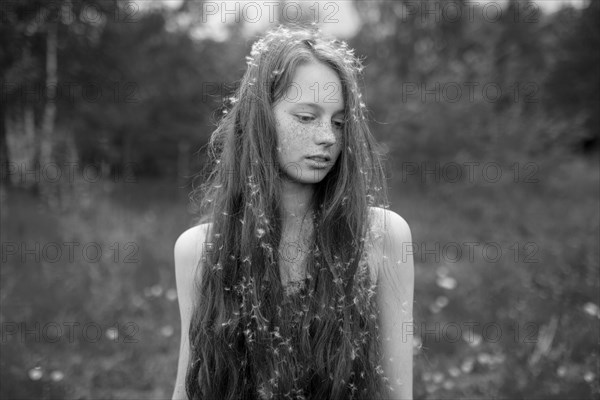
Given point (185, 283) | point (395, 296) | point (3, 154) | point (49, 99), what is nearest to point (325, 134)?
point (395, 296)

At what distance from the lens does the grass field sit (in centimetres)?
307

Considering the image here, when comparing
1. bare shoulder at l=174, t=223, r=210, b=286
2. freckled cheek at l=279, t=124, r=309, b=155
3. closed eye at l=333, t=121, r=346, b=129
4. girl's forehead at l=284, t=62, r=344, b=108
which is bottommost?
bare shoulder at l=174, t=223, r=210, b=286

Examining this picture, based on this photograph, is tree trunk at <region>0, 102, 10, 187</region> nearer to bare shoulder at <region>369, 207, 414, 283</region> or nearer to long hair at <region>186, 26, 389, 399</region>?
long hair at <region>186, 26, 389, 399</region>

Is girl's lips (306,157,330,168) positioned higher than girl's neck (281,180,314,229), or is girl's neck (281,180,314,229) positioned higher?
girl's lips (306,157,330,168)

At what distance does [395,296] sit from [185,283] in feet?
2.44

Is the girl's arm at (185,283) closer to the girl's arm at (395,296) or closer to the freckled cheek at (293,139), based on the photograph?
the freckled cheek at (293,139)

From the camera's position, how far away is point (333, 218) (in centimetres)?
187

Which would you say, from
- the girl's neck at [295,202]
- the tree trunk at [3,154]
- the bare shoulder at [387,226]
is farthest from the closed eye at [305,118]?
the tree trunk at [3,154]

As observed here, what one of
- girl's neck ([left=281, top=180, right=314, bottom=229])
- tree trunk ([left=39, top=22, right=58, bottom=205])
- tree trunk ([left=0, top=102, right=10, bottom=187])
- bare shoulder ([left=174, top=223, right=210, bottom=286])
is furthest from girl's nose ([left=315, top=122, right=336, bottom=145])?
tree trunk ([left=0, top=102, right=10, bottom=187])

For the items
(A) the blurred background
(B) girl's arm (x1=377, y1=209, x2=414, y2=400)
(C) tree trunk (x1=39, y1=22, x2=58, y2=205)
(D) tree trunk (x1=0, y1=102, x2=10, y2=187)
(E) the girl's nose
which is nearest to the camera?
(E) the girl's nose

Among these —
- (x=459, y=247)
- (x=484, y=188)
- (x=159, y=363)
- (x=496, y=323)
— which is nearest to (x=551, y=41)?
(x=484, y=188)

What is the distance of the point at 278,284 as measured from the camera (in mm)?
1834

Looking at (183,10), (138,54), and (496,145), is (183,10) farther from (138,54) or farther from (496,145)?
(496,145)

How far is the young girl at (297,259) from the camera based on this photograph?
70.5 inches
